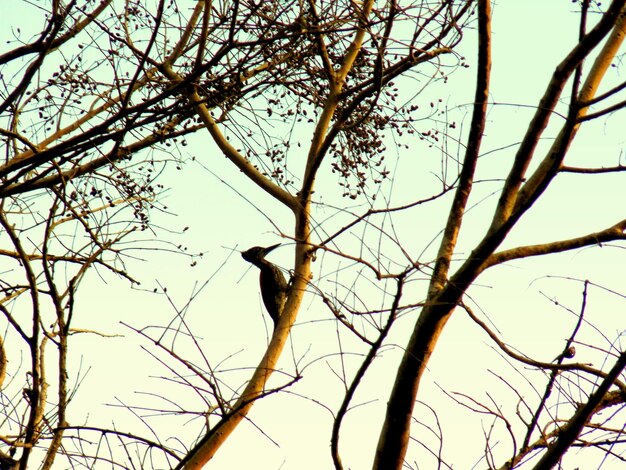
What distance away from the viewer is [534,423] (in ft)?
11.1

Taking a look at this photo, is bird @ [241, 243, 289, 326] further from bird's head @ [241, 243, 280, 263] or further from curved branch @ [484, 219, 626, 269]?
curved branch @ [484, 219, 626, 269]

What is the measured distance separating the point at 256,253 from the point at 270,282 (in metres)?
0.33

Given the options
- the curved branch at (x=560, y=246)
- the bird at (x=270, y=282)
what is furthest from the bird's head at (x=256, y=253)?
the curved branch at (x=560, y=246)

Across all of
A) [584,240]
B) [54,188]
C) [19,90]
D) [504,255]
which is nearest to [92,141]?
[19,90]

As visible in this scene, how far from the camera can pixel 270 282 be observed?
7.69m

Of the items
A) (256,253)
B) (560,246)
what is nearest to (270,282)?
(256,253)

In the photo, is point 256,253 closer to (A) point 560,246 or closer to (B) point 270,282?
(B) point 270,282

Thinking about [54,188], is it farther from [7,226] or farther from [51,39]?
[51,39]

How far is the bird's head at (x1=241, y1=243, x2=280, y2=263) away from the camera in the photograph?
24.8 feet

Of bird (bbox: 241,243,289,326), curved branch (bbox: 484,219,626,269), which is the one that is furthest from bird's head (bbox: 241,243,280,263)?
curved branch (bbox: 484,219,626,269)

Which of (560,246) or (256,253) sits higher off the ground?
(256,253)

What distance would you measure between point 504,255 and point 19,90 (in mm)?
2534

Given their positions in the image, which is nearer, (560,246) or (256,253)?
(560,246)

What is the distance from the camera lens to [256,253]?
7742mm
